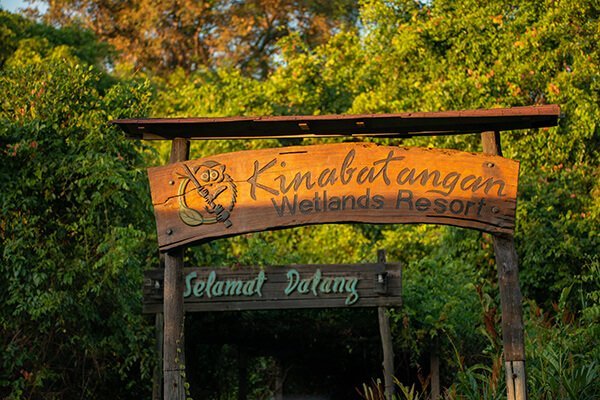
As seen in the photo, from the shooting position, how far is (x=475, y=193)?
8344 mm

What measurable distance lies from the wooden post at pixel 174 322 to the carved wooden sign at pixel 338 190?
197 mm

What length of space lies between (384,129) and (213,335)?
8259 mm

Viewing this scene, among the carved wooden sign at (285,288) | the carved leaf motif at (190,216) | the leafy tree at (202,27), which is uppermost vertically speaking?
the leafy tree at (202,27)

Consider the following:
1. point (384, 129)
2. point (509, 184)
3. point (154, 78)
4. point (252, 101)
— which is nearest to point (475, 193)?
point (509, 184)

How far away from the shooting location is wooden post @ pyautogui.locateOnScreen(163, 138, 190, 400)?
851 centimetres

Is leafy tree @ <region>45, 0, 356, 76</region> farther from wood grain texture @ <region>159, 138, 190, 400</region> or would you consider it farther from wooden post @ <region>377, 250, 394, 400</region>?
wood grain texture @ <region>159, 138, 190, 400</region>

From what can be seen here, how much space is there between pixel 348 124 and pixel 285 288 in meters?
5.67

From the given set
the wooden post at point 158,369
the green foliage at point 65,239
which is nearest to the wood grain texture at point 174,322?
the green foliage at point 65,239

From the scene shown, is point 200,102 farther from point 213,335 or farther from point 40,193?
point 40,193

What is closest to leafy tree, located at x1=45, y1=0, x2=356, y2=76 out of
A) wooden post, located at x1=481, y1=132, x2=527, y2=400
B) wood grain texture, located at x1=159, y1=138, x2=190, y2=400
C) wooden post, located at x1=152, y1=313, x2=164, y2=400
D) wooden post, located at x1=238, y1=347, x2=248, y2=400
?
wooden post, located at x1=238, y1=347, x2=248, y2=400

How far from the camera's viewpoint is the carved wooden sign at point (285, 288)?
13688 millimetres

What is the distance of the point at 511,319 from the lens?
26.8ft

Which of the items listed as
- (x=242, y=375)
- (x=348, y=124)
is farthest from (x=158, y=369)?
(x=348, y=124)

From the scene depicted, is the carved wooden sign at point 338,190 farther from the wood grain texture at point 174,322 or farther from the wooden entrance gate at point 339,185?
the wood grain texture at point 174,322
